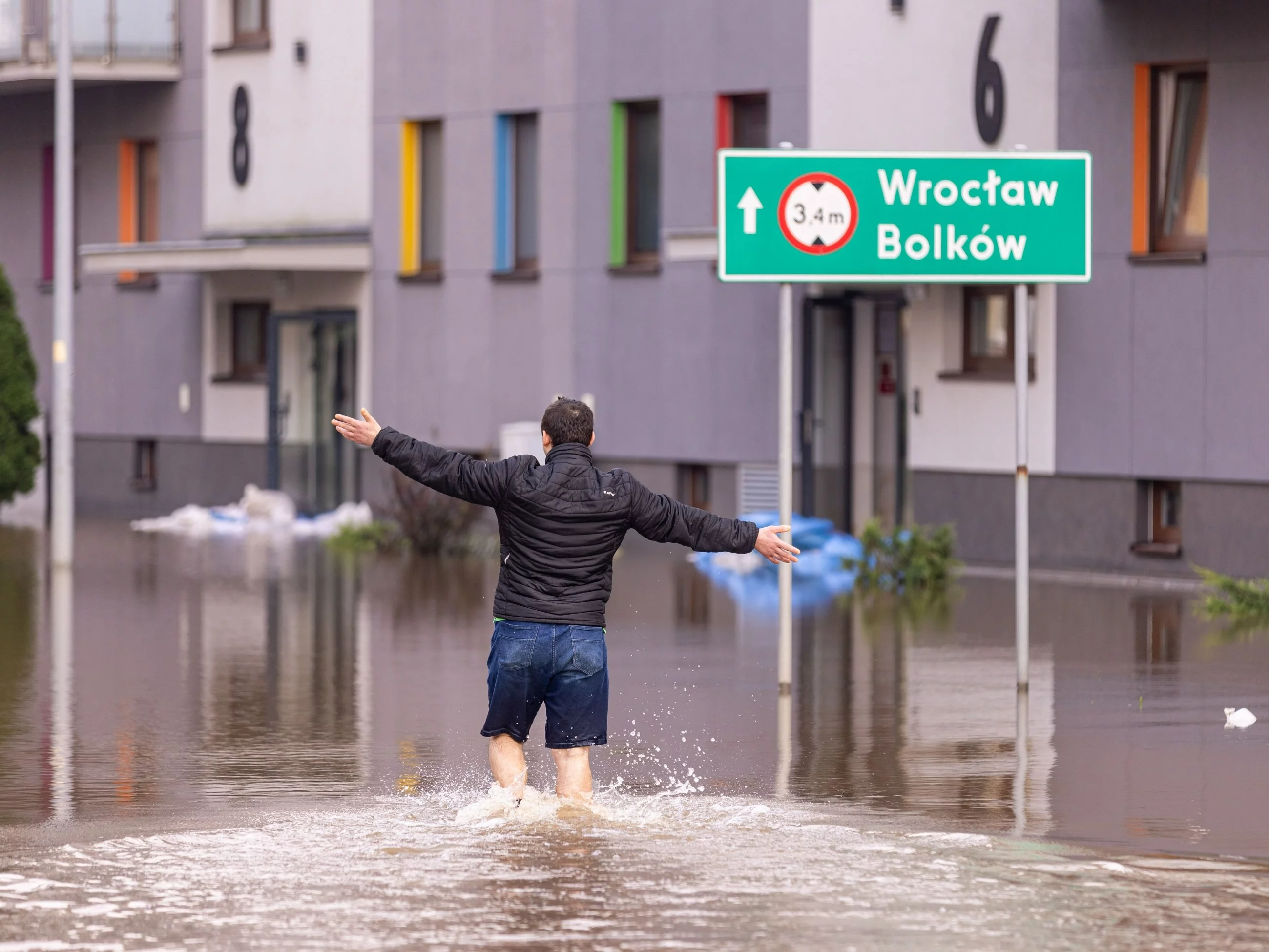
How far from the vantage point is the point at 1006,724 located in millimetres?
12094

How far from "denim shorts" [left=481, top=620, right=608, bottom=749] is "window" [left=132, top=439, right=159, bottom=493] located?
23.5m

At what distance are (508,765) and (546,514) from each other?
0.95m

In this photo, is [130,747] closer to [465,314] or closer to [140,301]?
[465,314]

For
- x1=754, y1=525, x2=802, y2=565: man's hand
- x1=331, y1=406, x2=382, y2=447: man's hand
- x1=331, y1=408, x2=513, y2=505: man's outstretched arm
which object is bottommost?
x1=754, y1=525, x2=802, y2=565: man's hand

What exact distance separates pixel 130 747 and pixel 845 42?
13449 millimetres

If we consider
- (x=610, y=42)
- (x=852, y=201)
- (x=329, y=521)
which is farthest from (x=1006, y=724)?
(x=329, y=521)

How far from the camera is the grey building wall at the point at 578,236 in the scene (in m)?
24.2

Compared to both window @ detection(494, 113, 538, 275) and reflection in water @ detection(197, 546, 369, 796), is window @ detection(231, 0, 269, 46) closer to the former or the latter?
window @ detection(494, 113, 538, 275)

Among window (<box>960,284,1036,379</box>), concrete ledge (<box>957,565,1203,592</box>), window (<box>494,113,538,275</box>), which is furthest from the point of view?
window (<box>494,113,538,275</box>)

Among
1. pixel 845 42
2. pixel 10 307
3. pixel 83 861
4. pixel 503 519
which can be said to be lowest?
pixel 83 861

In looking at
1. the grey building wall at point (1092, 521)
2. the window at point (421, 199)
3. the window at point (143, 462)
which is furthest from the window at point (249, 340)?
the grey building wall at point (1092, 521)

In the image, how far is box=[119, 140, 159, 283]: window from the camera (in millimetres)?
31812

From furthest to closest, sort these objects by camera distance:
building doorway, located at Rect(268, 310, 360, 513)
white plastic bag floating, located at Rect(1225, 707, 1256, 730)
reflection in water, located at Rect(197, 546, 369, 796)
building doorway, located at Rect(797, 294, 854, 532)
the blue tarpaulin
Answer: building doorway, located at Rect(268, 310, 360, 513) < building doorway, located at Rect(797, 294, 854, 532) < the blue tarpaulin < white plastic bag floating, located at Rect(1225, 707, 1256, 730) < reflection in water, located at Rect(197, 546, 369, 796)

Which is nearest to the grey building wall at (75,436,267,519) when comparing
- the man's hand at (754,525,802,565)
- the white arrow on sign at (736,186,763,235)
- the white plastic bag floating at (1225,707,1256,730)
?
the white arrow on sign at (736,186,763,235)
